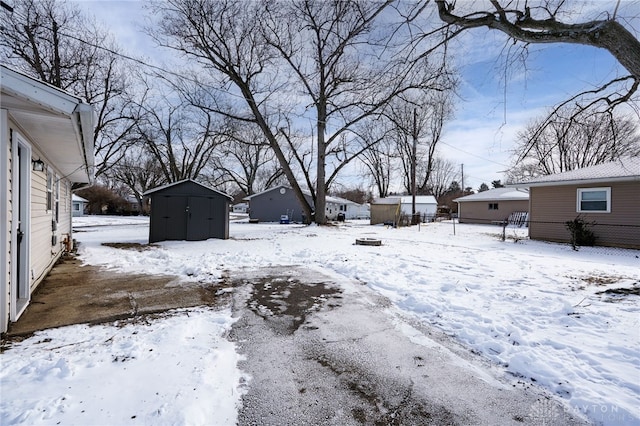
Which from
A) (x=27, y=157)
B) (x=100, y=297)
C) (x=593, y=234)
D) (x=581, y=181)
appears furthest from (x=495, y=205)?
(x=27, y=157)

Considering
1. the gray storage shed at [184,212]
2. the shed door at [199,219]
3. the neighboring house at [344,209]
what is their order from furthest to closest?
the neighboring house at [344,209] < the shed door at [199,219] < the gray storage shed at [184,212]

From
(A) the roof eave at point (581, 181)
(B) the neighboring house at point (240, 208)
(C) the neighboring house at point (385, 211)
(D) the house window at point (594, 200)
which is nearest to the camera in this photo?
(A) the roof eave at point (581, 181)

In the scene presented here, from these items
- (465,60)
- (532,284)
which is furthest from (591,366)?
(465,60)

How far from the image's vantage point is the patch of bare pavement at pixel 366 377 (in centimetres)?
213

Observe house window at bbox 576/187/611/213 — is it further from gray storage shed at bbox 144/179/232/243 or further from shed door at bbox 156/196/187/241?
shed door at bbox 156/196/187/241

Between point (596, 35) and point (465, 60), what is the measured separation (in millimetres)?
2598

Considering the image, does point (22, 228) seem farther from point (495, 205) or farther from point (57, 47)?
point (495, 205)

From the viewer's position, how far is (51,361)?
271 centimetres

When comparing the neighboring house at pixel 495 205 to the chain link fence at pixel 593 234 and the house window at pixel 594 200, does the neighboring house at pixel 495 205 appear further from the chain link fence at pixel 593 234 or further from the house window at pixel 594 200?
the house window at pixel 594 200

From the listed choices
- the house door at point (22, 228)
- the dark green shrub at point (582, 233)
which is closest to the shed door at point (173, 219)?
the house door at point (22, 228)

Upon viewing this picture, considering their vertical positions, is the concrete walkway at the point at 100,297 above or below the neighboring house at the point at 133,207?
below

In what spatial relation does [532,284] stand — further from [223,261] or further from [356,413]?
[223,261]

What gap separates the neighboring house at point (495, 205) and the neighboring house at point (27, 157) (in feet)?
77.9

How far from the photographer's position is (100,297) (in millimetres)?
4770
